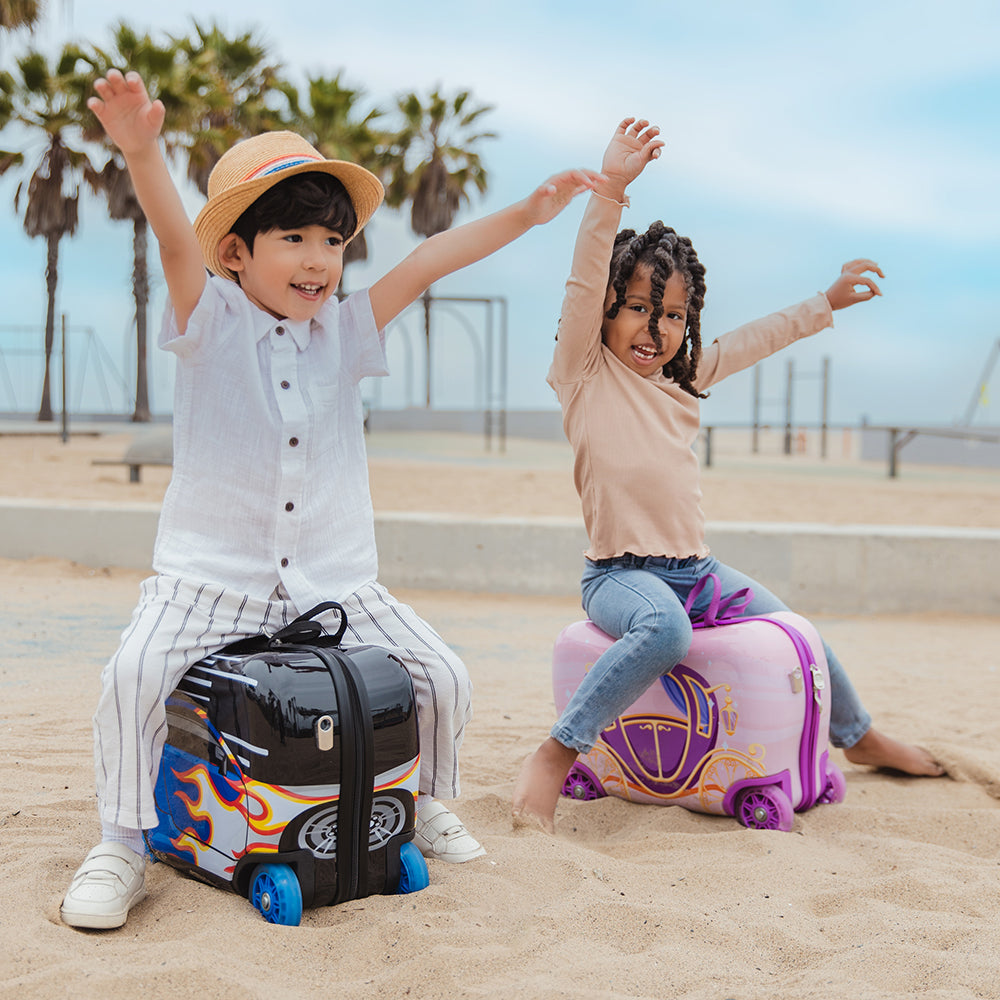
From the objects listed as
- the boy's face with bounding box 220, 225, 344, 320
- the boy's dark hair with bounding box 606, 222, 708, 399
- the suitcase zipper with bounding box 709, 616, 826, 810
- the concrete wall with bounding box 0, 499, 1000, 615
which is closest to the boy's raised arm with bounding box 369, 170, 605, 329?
the boy's face with bounding box 220, 225, 344, 320

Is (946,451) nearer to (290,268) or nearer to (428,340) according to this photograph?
(428,340)

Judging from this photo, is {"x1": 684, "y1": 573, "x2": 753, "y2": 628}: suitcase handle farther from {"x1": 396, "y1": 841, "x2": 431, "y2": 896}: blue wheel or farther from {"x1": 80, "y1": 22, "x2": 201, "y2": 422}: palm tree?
{"x1": 80, "y1": 22, "x2": 201, "y2": 422}: palm tree

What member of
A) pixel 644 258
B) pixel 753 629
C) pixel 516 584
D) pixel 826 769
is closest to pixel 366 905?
pixel 753 629

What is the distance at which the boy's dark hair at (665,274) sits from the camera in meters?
2.91

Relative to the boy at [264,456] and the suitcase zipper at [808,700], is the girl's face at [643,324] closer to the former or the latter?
the boy at [264,456]

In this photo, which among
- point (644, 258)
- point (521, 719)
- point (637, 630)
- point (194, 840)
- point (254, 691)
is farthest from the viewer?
point (521, 719)

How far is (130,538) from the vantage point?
676 cm

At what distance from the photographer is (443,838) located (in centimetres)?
243

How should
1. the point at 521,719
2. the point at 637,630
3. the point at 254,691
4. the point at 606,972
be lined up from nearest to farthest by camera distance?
the point at 606,972 → the point at 254,691 → the point at 637,630 → the point at 521,719

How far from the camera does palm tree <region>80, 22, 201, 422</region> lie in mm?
20953

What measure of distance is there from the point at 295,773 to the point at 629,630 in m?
1.03

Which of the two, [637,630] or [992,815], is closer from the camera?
[637,630]

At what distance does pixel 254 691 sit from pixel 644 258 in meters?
1.61

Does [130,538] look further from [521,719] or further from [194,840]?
[194,840]
